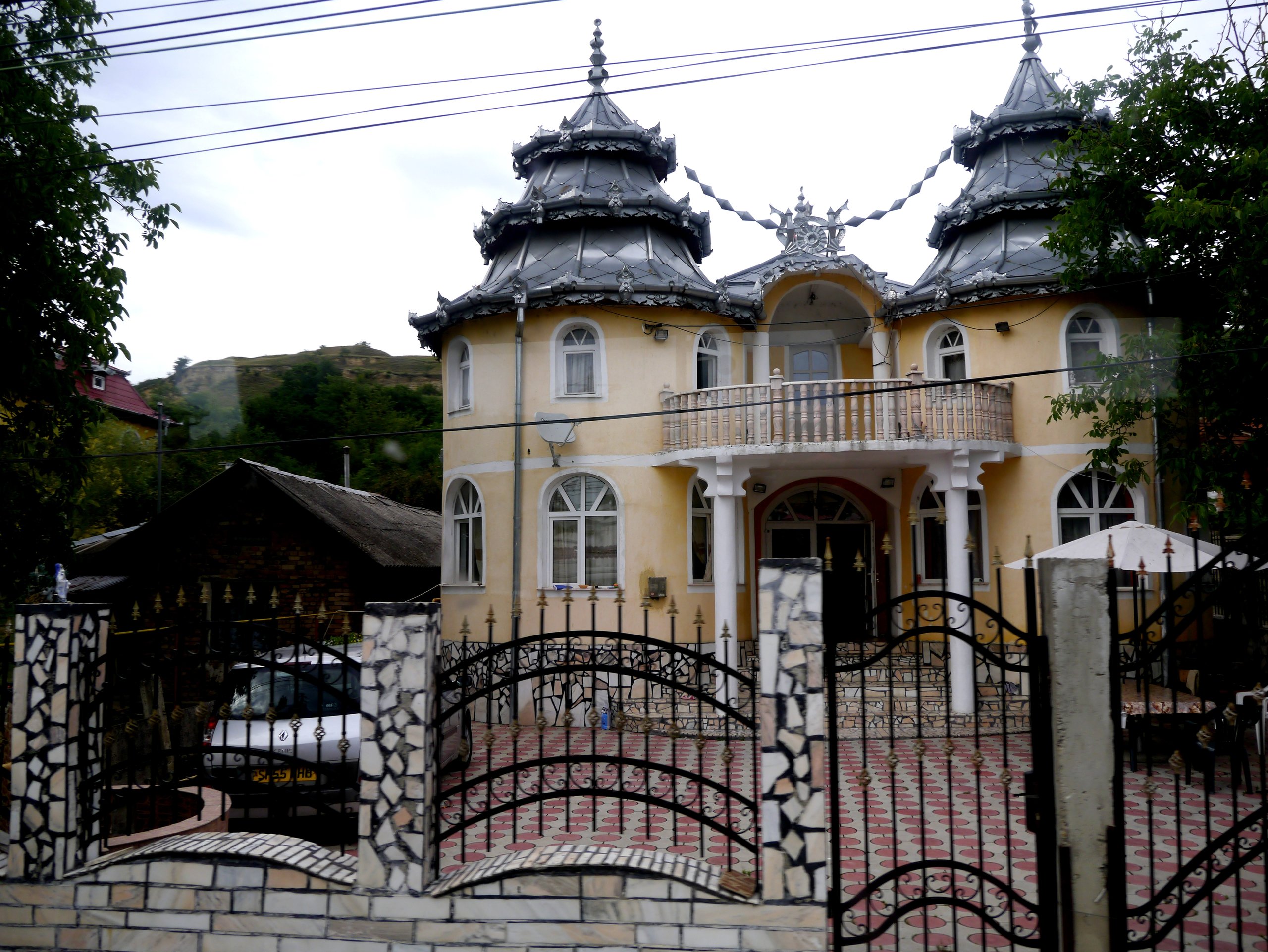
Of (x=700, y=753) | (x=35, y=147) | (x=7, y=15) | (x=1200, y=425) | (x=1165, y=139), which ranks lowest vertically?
(x=700, y=753)

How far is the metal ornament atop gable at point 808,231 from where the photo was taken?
48.9ft

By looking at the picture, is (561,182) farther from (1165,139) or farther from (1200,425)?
(1200,425)

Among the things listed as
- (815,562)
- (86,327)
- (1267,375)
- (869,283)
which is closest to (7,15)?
(86,327)

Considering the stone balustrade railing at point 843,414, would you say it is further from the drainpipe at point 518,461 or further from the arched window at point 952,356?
the drainpipe at point 518,461

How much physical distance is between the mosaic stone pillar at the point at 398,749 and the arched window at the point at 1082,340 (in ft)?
41.1

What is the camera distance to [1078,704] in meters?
4.25

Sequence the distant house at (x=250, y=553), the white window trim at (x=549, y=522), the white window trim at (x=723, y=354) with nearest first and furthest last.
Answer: the white window trim at (x=549, y=522), the white window trim at (x=723, y=354), the distant house at (x=250, y=553)

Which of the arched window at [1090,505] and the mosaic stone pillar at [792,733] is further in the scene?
the arched window at [1090,505]

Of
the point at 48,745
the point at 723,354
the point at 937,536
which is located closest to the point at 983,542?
the point at 937,536

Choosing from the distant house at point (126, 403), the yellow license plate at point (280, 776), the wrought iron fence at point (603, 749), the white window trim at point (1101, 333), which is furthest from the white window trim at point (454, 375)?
the distant house at point (126, 403)

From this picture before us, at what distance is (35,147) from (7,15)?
6.27ft

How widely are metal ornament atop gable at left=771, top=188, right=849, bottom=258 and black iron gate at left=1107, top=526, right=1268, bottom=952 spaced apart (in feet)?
24.6

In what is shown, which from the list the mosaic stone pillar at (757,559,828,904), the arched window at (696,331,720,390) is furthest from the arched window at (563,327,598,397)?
the mosaic stone pillar at (757,559,828,904)

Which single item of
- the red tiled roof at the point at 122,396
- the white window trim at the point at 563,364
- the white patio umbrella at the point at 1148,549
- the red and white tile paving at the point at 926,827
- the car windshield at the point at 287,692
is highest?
the red tiled roof at the point at 122,396
